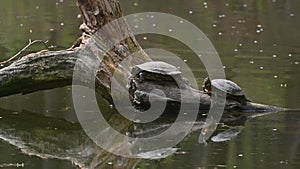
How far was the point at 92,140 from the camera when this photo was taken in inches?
257

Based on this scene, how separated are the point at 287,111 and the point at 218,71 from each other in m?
2.18

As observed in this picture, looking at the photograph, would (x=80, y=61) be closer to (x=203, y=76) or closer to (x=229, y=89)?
(x=229, y=89)

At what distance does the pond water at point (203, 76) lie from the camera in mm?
5926

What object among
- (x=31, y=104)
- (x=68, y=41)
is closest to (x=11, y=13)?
(x=68, y=41)

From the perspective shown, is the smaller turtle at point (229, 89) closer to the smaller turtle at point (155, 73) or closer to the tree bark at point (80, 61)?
the smaller turtle at point (155, 73)

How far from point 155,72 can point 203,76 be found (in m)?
1.96

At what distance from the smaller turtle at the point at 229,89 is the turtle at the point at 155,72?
0.31m

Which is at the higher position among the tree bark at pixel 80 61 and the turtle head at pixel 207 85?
the tree bark at pixel 80 61

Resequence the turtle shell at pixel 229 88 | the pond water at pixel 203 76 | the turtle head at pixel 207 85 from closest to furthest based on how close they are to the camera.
Result: 1. the pond water at pixel 203 76
2. the turtle shell at pixel 229 88
3. the turtle head at pixel 207 85

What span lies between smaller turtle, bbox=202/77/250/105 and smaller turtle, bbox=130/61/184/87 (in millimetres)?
280

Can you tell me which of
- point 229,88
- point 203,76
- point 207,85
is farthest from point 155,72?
point 203,76

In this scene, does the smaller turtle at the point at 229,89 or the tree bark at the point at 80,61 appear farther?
the tree bark at the point at 80,61

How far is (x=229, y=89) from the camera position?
7.36 metres

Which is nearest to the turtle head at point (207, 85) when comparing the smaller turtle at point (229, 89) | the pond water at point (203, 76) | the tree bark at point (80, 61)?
the smaller turtle at point (229, 89)
